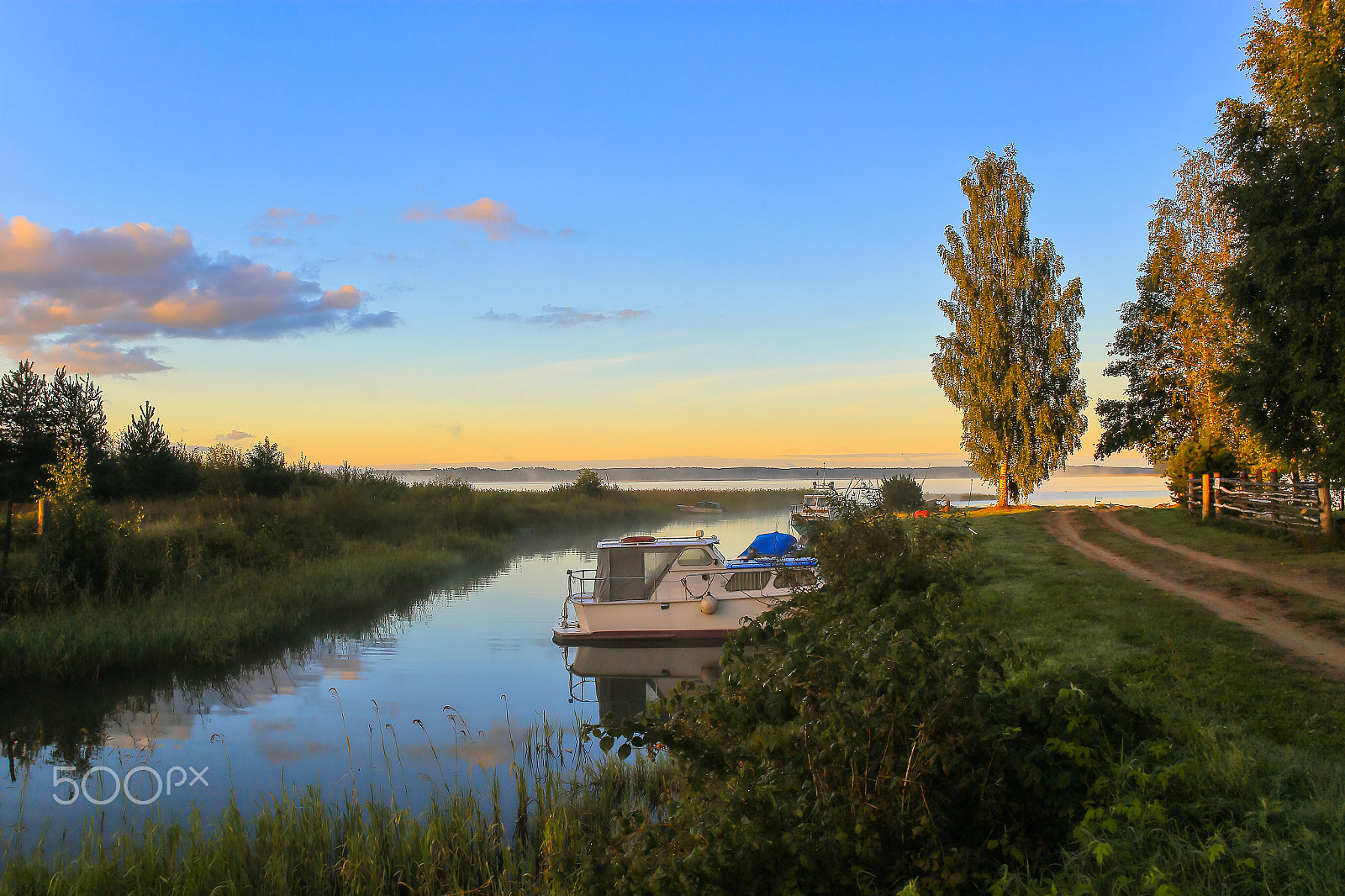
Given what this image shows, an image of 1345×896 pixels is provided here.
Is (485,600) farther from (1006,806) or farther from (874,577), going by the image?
(1006,806)

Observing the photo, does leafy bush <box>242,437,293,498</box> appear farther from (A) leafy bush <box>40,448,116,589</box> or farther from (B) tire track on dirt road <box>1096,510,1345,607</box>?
(B) tire track on dirt road <box>1096,510,1345,607</box>

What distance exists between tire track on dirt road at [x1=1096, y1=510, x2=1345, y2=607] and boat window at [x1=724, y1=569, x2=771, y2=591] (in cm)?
898

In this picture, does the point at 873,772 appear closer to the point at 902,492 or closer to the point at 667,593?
the point at 667,593

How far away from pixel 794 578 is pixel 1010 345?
1203 inches

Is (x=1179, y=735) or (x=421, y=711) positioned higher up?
(x=1179, y=735)

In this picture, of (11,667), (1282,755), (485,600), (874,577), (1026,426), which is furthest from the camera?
(1026,426)

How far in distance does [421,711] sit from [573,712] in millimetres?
2535

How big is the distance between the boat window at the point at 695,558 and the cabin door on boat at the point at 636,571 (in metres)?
0.26

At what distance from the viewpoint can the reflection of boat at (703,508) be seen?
82.5m

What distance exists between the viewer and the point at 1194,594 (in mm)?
13148

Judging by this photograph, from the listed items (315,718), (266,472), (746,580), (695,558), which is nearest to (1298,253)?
(746,580)

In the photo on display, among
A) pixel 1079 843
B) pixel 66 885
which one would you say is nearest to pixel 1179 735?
pixel 1079 843

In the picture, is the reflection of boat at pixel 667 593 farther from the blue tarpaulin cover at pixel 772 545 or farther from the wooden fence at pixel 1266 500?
the wooden fence at pixel 1266 500

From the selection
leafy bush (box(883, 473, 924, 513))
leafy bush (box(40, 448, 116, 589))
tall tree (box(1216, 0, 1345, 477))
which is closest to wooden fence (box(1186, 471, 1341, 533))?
tall tree (box(1216, 0, 1345, 477))
